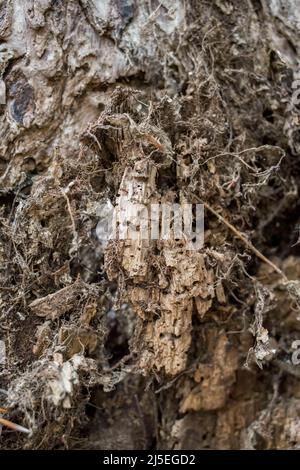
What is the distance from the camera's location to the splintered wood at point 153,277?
1.18 m

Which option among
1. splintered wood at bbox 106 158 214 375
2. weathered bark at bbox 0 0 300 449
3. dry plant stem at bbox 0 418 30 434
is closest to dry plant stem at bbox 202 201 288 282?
weathered bark at bbox 0 0 300 449

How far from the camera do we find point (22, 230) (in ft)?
4.02

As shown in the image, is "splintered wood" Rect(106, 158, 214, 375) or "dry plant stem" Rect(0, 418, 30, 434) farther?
"splintered wood" Rect(106, 158, 214, 375)

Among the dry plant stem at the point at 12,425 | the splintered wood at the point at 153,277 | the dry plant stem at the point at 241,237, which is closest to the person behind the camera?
the dry plant stem at the point at 12,425

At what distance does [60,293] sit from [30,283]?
78 mm

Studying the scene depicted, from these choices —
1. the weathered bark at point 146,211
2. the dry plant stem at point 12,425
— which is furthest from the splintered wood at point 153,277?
the dry plant stem at point 12,425

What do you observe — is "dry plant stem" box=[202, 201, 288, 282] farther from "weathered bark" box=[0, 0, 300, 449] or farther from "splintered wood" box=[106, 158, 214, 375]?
"splintered wood" box=[106, 158, 214, 375]

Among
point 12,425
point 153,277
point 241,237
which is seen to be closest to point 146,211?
point 153,277

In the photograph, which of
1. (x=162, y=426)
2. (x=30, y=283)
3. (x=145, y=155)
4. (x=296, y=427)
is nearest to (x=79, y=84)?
(x=145, y=155)

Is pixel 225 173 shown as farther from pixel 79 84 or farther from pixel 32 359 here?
pixel 32 359

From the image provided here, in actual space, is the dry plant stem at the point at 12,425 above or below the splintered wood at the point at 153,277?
below

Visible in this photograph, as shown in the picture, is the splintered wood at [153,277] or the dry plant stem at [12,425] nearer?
the dry plant stem at [12,425]

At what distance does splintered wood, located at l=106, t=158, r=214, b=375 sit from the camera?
118 cm

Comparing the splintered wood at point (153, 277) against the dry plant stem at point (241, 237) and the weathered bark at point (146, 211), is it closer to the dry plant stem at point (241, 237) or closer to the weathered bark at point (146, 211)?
the weathered bark at point (146, 211)
